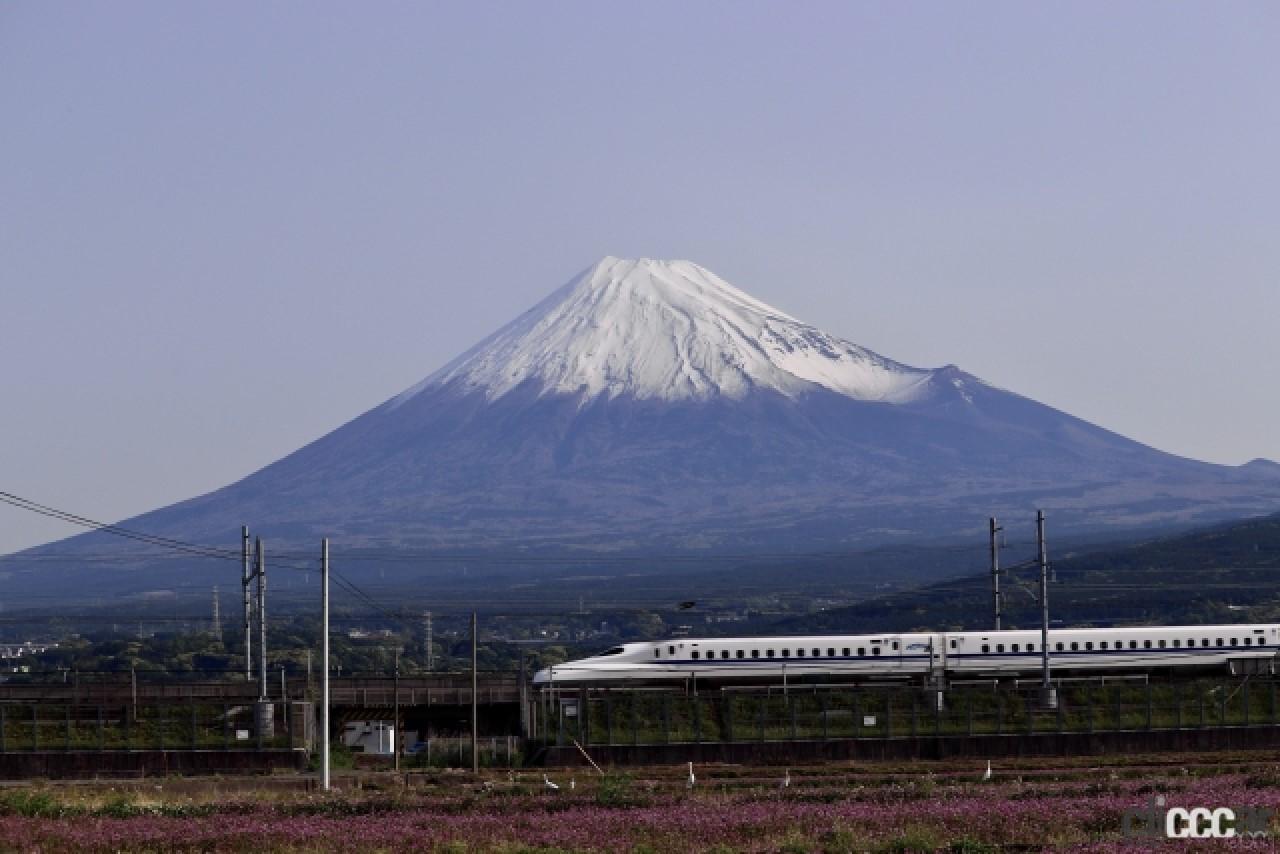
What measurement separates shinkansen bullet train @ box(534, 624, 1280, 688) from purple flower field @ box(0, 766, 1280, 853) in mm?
37131

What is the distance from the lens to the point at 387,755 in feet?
204

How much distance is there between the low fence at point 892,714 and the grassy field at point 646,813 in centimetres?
1036

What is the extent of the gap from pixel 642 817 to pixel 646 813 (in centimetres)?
72

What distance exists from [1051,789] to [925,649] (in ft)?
140

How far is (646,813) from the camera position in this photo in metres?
33.7

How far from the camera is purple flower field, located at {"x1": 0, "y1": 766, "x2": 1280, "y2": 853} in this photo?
97.7 ft

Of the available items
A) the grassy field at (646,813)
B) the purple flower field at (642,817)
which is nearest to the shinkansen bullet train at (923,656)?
the grassy field at (646,813)

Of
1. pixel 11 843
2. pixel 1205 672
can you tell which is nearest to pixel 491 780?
pixel 11 843

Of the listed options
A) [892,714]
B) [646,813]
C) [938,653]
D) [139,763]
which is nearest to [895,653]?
[938,653]

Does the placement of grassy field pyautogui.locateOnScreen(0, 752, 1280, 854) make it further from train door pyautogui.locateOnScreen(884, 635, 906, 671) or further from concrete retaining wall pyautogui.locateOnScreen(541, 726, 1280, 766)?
train door pyautogui.locateOnScreen(884, 635, 906, 671)

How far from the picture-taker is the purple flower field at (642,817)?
29.8 metres

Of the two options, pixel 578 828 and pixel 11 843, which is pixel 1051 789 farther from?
pixel 11 843

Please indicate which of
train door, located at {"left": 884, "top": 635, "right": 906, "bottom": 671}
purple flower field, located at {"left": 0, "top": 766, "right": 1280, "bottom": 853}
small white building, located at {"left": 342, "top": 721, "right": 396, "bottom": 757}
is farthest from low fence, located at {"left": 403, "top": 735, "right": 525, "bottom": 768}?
train door, located at {"left": 884, "top": 635, "right": 906, "bottom": 671}

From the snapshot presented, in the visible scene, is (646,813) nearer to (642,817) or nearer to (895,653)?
(642,817)
